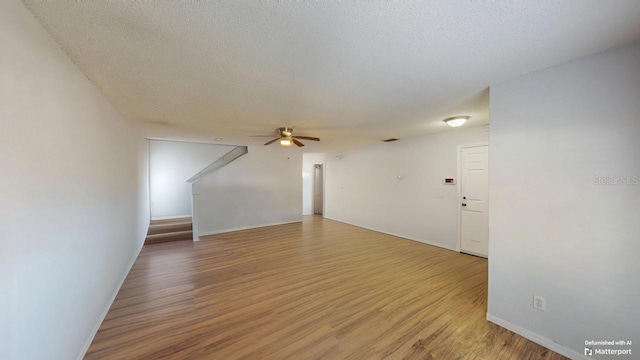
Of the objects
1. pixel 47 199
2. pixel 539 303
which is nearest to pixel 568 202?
pixel 539 303

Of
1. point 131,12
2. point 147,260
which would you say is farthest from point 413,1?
point 147,260

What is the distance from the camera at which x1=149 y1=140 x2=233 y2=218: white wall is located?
6.15 m

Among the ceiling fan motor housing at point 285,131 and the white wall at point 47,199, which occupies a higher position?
the ceiling fan motor housing at point 285,131

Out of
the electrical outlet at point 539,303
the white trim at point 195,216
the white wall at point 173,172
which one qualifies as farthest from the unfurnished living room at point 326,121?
the white wall at point 173,172

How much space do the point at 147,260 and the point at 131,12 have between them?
4034 millimetres

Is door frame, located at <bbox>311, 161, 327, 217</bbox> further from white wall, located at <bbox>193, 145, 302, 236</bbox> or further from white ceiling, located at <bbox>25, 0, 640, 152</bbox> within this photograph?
white ceiling, located at <bbox>25, 0, 640, 152</bbox>

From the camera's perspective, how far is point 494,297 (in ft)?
6.79

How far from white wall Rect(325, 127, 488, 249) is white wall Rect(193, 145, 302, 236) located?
1.74 m

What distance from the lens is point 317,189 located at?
8.56 metres

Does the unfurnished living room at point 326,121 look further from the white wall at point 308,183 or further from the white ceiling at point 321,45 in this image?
the white wall at point 308,183

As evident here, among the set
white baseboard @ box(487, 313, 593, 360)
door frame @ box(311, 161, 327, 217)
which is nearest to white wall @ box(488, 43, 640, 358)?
white baseboard @ box(487, 313, 593, 360)

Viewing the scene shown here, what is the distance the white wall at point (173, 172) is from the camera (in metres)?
6.15

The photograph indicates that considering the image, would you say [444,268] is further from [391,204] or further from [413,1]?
[413,1]

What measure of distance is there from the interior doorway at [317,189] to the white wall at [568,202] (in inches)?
259
